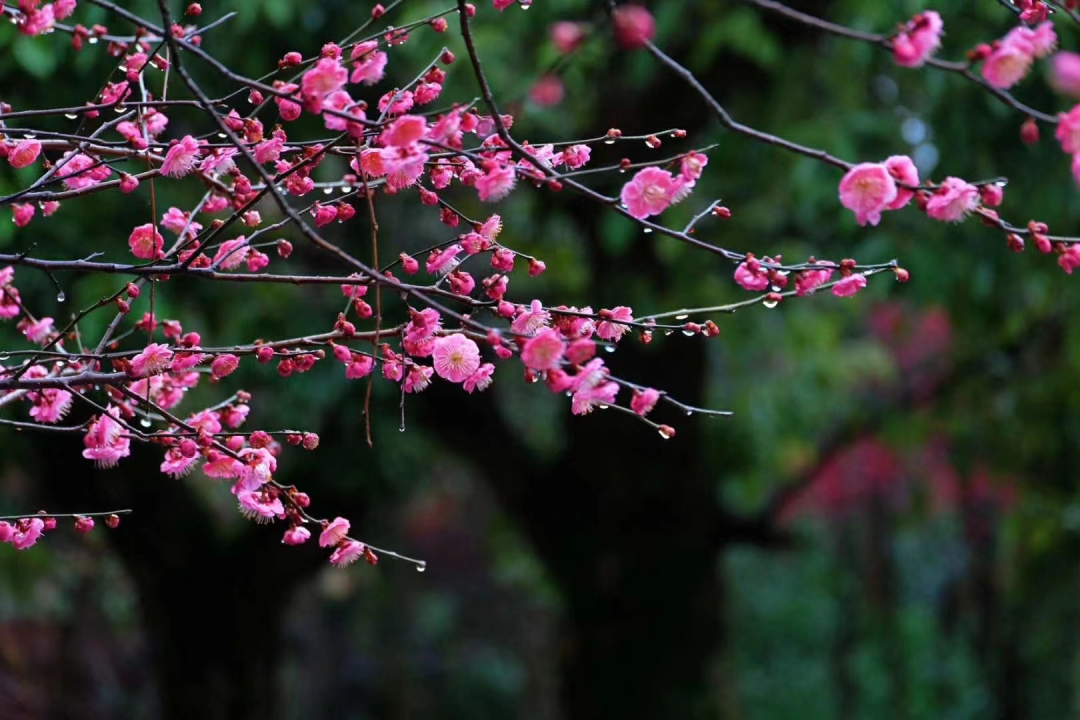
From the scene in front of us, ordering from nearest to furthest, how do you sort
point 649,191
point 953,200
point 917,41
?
point 917,41 < point 953,200 < point 649,191

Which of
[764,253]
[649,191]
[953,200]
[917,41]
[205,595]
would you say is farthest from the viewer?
[205,595]

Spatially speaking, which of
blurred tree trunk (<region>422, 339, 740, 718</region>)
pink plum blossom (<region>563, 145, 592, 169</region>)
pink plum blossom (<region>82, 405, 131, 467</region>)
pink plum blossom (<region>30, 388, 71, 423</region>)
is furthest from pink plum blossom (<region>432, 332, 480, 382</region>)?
blurred tree trunk (<region>422, 339, 740, 718</region>)

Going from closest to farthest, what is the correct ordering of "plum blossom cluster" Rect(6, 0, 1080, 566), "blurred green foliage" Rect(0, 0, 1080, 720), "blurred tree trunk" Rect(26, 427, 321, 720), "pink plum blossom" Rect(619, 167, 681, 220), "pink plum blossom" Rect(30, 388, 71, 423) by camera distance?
1. "plum blossom cluster" Rect(6, 0, 1080, 566)
2. "pink plum blossom" Rect(619, 167, 681, 220)
3. "pink plum blossom" Rect(30, 388, 71, 423)
4. "blurred green foliage" Rect(0, 0, 1080, 720)
5. "blurred tree trunk" Rect(26, 427, 321, 720)

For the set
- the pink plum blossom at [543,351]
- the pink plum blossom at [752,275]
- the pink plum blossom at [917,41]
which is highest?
the pink plum blossom at [917,41]

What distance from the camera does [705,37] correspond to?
302cm

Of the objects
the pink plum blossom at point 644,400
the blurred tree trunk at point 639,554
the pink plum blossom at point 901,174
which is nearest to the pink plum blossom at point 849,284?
the pink plum blossom at point 901,174

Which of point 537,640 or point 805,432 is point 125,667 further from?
point 805,432

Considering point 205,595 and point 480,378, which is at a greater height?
point 480,378

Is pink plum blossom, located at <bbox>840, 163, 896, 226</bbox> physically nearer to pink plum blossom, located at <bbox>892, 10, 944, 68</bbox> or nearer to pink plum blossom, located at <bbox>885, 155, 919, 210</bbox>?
pink plum blossom, located at <bbox>885, 155, 919, 210</bbox>

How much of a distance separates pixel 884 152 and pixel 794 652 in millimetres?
6264

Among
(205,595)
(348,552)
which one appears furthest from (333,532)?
(205,595)

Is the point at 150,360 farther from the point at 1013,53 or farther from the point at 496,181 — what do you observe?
the point at 1013,53

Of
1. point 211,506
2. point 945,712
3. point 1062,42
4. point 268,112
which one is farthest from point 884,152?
point 945,712

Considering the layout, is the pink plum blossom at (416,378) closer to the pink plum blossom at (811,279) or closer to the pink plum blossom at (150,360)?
the pink plum blossom at (150,360)
